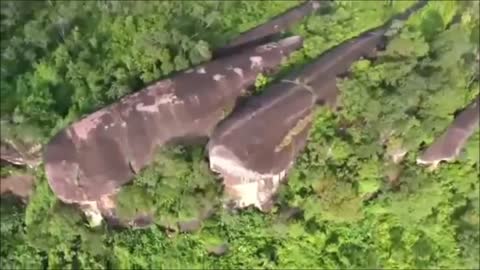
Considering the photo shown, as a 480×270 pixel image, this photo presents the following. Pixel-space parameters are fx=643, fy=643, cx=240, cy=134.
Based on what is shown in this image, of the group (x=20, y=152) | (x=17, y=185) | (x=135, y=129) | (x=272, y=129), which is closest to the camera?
(x=272, y=129)

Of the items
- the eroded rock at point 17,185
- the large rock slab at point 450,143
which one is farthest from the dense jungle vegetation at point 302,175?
the eroded rock at point 17,185

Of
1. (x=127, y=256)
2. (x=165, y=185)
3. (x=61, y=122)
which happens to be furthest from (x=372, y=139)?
(x=61, y=122)

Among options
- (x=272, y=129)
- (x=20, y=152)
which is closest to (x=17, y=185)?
(x=20, y=152)

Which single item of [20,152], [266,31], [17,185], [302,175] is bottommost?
[17,185]

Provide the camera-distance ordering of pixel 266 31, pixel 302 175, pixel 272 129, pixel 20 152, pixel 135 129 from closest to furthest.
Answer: pixel 272 129, pixel 135 129, pixel 302 175, pixel 20 152, pixel 266 31

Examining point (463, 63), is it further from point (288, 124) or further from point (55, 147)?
point (55, 147)

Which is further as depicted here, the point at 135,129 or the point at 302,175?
the point at 302,175

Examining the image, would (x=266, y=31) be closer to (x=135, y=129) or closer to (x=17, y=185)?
(x=135, y=129)

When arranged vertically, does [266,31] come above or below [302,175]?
above
